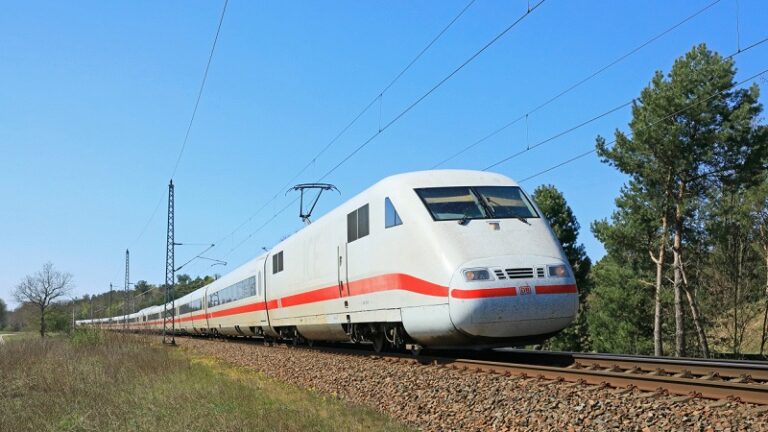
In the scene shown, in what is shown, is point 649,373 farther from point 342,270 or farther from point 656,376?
point 342,270

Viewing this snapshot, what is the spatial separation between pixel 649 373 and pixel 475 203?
4.35m

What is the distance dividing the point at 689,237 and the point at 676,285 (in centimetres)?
324

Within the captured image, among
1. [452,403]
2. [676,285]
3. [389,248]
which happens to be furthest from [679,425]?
[676,285]

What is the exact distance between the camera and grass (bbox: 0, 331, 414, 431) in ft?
26.3

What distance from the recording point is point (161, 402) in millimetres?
9938

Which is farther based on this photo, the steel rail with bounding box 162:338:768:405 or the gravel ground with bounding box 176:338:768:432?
the steel rail with bounding box 162:338:768:405

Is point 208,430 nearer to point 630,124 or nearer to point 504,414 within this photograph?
point 504,414

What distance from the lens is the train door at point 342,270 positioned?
15133 millimetres

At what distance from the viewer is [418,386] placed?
959 centimetres

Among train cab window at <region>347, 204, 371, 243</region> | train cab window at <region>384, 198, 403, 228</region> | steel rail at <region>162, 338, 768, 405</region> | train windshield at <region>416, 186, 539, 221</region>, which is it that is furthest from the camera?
train cab window at <region>347, 204, 371, 243</region>

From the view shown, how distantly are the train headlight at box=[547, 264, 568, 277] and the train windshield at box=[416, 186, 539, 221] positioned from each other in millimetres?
1508

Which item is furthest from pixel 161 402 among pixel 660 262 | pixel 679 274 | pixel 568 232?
pixel 568 232

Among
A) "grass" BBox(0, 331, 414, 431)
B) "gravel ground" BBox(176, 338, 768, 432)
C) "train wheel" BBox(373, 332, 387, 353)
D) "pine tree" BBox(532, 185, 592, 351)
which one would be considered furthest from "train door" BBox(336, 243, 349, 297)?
"pine tree" BBox(532, 185, 592, 351)

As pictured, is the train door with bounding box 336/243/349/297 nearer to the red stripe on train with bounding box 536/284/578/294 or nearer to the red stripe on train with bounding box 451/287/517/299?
the red stripe on train with bounding box 451/287/517/299
